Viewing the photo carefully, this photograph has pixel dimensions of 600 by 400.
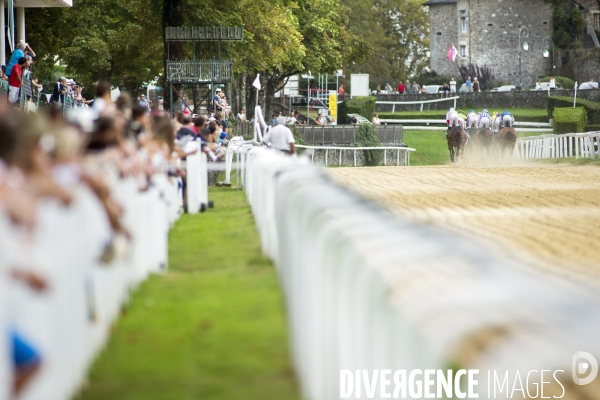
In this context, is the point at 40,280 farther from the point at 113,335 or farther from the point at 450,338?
the point at 113,335

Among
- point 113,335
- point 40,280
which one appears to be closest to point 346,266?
point 40,280

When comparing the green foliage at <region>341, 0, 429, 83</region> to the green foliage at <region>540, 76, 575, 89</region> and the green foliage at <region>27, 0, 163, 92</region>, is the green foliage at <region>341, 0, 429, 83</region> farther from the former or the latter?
the green foliage at <region>27, 0, 163, 92</region>

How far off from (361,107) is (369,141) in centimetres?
1130

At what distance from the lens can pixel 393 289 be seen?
153 inches

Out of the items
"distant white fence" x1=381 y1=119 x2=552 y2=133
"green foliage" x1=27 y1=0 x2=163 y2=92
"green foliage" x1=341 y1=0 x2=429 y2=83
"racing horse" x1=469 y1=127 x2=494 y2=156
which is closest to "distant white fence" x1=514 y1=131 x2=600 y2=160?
"racing horse" x1=469 y1=127 x2=494 y2=156

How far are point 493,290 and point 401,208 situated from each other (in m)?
13.0

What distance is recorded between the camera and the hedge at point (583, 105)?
193 feet

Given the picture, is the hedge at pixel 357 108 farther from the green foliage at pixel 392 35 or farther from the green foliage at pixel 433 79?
the green foliage at pixel 433 79

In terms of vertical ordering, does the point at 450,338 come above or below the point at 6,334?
above

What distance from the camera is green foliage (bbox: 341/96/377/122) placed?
5697 centimetres

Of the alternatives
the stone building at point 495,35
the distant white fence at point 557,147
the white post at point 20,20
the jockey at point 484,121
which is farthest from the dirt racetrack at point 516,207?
the stone building at point 495,35

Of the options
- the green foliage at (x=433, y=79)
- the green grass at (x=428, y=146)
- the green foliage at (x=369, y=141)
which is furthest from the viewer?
the green foliage at (x=433, y=79)

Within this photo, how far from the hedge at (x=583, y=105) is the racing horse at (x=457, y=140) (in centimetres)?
2372

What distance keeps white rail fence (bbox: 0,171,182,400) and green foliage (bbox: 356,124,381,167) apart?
37.2 metres
